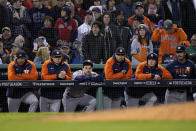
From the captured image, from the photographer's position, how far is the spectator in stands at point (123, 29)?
1128 cm

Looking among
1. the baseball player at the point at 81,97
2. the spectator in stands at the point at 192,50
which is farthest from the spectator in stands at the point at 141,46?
the baseball player at the point at 81,97

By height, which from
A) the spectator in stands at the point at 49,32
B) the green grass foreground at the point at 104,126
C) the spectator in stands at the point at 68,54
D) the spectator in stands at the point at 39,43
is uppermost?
the spectator in stands at the point at 49,32

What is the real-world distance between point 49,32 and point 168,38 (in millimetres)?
2895

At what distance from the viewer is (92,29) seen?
434 inches

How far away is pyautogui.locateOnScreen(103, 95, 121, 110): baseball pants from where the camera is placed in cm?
916

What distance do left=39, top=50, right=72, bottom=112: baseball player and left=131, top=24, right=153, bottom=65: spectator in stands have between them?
2.02m

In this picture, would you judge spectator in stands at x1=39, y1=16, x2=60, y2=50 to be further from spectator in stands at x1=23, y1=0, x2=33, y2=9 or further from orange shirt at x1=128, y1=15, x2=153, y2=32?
orange shirt at x1=128, y1=15, x2=153, y2=32

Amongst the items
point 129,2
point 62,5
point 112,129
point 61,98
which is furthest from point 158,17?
point 112,129

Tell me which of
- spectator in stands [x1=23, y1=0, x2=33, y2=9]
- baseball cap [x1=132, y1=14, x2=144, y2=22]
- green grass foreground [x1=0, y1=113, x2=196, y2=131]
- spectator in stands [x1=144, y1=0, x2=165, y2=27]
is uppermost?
spectator in stands [x1=23, y1=0, x2=33, y2=9]

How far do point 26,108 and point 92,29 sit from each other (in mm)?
2775

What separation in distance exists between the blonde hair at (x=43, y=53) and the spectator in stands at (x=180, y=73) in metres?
2.76

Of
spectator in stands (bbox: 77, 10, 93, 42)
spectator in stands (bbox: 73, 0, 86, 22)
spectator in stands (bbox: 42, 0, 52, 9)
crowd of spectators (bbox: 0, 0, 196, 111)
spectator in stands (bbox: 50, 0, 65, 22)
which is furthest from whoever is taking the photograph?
spectator in stands (bbox: 42, 0, 52, 9)

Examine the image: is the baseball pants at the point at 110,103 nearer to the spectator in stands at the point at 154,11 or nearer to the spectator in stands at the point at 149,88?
the spectator in stands at the point at 149,88

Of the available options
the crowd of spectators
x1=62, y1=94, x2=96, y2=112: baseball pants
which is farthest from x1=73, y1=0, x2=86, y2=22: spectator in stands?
x1=62, y1=94, x2=96, y2=112: baseball pants
